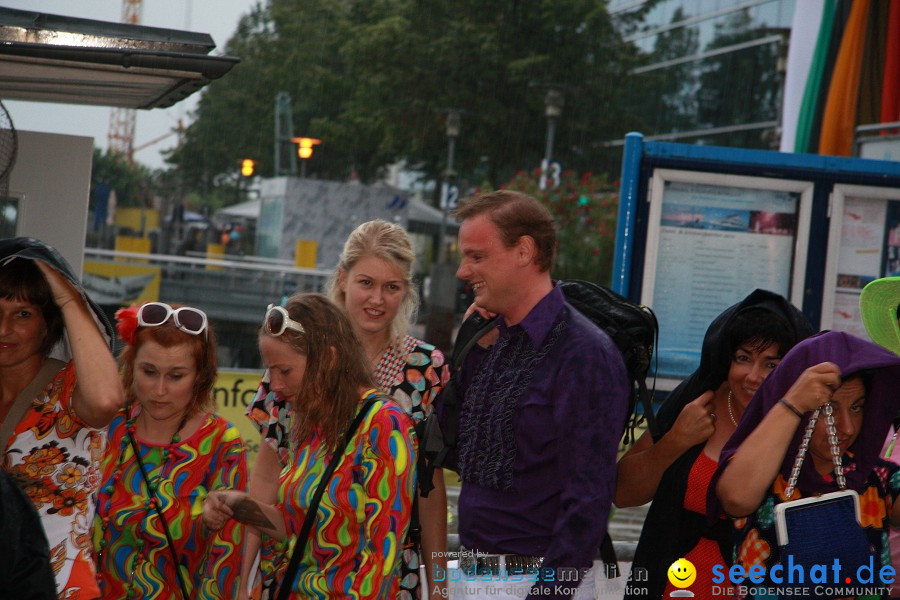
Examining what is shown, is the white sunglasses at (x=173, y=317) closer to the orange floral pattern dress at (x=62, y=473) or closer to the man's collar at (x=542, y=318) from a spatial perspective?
the orange floral pattern dress at (x=62, y=473)

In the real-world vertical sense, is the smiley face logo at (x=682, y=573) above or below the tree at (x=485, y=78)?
below

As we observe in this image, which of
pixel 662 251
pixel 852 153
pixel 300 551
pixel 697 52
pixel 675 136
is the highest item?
pixel 697 52

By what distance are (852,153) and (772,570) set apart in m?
5.71

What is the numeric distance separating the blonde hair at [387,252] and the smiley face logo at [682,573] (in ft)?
4.58

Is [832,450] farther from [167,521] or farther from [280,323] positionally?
[167,521]

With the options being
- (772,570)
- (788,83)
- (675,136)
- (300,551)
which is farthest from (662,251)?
(675,136)

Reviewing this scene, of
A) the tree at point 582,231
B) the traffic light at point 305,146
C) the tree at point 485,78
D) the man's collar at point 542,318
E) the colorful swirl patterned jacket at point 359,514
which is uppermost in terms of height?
the tree at point 485,78

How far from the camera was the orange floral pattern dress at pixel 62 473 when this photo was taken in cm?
330

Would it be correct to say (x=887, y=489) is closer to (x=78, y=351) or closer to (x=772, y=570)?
(x=772, y=570)

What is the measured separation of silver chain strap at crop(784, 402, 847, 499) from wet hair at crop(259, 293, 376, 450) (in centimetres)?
133

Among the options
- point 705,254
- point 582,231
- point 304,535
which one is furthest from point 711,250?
point 582,231

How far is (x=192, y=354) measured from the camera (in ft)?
12.3

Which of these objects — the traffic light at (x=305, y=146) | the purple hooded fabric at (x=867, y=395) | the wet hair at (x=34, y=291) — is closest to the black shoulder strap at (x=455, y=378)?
the purple hooded fabric at (x=867, y=395)

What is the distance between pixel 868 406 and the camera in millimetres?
3332
